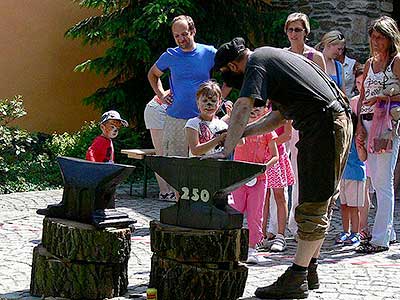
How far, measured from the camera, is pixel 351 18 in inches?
495

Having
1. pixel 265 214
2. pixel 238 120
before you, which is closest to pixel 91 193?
pixel 238 120

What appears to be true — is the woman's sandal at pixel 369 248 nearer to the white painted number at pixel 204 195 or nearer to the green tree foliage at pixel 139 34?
the white painted number at pixel 204 195

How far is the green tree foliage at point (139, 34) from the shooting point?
12.1 m

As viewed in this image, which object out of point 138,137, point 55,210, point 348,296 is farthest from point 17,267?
point 138,137

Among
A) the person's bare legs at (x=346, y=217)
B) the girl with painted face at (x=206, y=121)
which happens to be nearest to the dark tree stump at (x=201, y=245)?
the girl with painted face at (x=206, y=121)

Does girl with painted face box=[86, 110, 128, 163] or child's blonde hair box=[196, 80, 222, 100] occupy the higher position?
child's blonde hair box=[196, 80, 222, 100]

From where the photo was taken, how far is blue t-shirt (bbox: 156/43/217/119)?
8.05 metres

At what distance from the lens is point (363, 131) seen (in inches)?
285

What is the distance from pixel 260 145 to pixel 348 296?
179 centimetres

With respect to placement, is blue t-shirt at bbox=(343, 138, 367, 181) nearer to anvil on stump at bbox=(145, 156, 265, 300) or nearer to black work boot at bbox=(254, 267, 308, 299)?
black work boot at bbox=(254, 267, 308, 299)

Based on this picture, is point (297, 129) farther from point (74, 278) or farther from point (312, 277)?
point (74, 278)

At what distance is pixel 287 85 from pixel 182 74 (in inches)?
118

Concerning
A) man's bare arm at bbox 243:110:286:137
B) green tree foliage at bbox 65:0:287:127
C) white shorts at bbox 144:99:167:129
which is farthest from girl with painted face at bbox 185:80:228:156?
green tree foliage at bbox 65:0:287:127

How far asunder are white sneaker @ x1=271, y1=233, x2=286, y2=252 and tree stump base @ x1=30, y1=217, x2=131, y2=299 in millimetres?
1912
